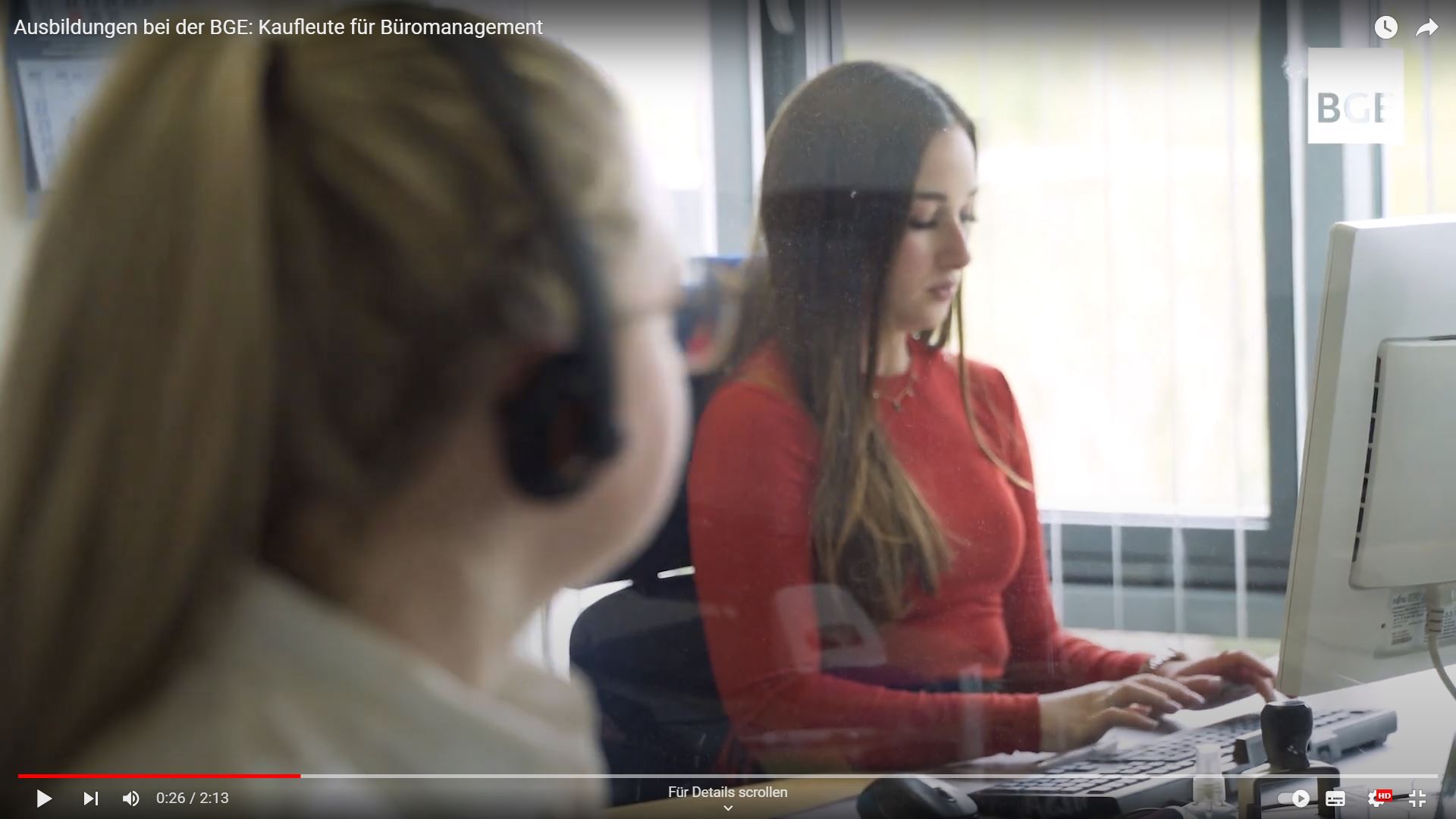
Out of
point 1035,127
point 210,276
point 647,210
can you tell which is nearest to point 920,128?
point 1035,127

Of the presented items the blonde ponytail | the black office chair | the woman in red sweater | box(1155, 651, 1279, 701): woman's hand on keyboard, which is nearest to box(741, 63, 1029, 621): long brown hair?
the woman in red sweater

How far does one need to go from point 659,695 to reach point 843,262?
40 centimetres

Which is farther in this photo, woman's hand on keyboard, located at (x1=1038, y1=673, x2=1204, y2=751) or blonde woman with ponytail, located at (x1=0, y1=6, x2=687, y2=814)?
woman's hand on keyboard, located at (x1=1038, y1=673, x2=1204, y2=751)

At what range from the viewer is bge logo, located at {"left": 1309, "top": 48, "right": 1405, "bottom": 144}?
101 cm

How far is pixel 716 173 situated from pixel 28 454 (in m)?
0.56

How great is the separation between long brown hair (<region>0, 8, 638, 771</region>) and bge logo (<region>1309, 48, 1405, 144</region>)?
72 centimetres

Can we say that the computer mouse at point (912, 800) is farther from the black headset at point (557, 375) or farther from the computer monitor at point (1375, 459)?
the black headset at point (557, 375)

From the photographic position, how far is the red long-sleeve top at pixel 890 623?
1.00 meters

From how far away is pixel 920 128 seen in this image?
1003 mm

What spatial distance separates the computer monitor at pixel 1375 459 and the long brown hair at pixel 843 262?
30cm

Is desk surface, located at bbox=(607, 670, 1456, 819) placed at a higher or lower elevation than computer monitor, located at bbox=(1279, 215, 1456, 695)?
lower

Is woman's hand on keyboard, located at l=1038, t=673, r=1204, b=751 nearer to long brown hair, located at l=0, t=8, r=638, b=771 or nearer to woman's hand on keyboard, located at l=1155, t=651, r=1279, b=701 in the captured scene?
woman's hand on keyboard, located at l=1155, t=651, r=1279, b=701
